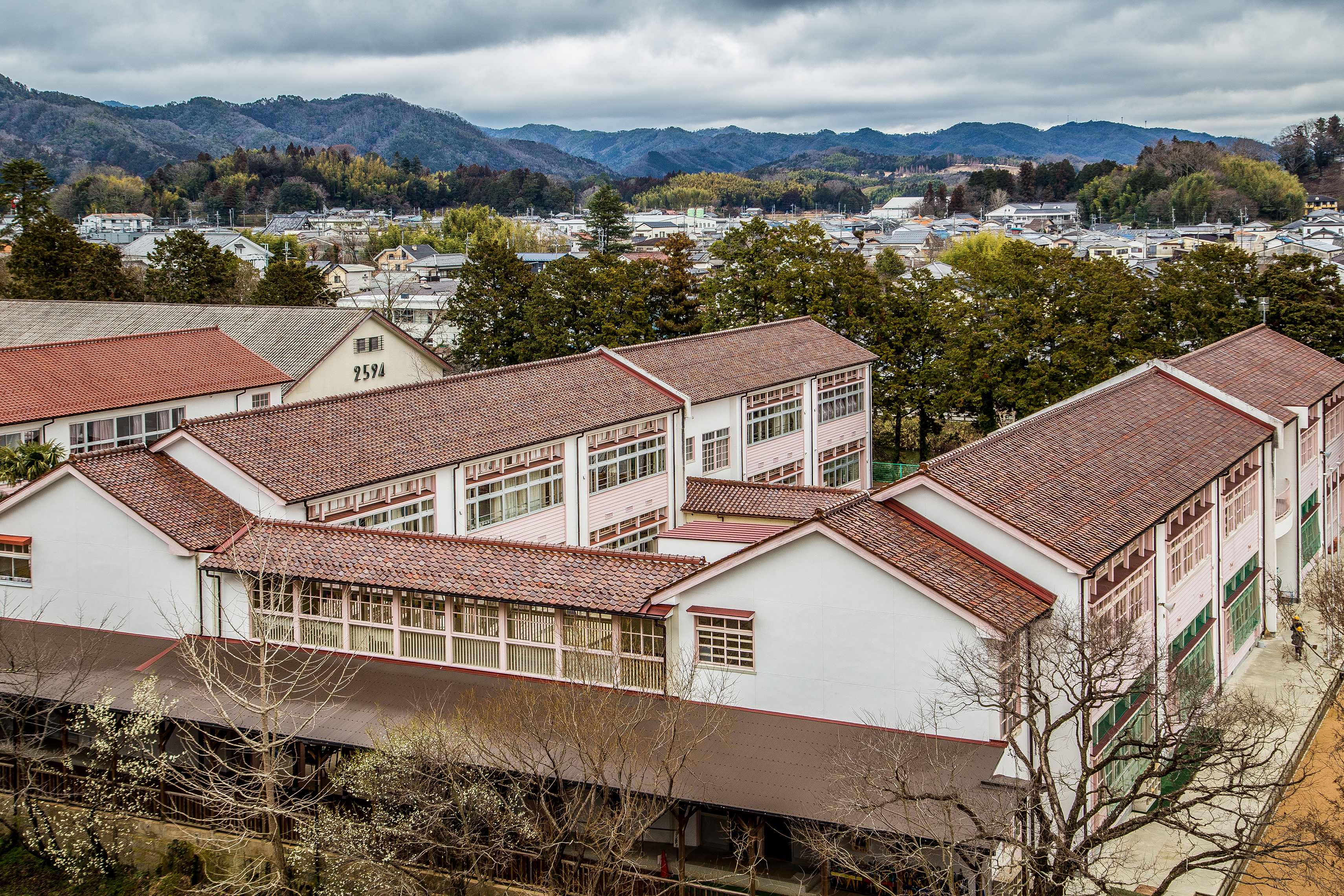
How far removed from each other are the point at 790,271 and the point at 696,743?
39047 millimetres

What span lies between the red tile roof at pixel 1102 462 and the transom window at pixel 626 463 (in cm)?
1247

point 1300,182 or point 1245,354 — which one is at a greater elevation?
point 1300,182

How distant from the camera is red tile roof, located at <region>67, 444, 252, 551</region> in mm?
26031

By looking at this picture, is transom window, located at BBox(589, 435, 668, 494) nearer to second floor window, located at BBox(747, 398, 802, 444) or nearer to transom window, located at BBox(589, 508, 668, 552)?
transom window, located at BBox(589, 508, 668, 552)

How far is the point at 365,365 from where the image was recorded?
54156 millimetres

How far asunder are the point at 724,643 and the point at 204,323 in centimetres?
4134

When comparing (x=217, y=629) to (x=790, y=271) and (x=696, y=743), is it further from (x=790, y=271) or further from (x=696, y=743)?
(x=790, y=271)

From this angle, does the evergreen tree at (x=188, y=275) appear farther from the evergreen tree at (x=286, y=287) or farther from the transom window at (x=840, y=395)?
the transom window at (x=840, y=395)

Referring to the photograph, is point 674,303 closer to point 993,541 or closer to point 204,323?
point 204,323

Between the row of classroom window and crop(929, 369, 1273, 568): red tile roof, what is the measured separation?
566 centimetres

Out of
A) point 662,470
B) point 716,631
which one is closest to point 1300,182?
point 662,470

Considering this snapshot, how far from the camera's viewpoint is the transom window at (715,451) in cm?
4138

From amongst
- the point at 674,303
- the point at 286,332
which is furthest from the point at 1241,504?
the point at 286,332

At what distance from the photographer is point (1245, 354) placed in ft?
134
